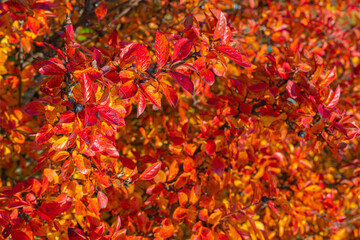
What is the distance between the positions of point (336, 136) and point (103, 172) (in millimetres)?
1028

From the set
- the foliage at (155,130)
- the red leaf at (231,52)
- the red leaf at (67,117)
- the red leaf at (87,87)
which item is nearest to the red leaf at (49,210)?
the foliage at (155,130)

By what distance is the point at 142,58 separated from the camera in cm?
100

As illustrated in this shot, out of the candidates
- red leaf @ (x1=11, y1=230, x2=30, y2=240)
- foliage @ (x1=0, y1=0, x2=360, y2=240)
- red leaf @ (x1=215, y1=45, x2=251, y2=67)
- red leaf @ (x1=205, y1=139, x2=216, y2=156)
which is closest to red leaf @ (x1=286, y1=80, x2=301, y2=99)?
foliage @ (x1=0, y1=0, x2=360, y2=240)

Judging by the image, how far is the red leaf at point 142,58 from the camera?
3.27 ft

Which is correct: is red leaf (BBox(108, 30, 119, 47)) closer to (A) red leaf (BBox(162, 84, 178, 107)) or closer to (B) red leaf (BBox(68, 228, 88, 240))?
(A) red leaf (BBox(162, 84, 178, 107))

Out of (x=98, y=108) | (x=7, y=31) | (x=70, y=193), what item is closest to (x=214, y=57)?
(x=98, y=108)

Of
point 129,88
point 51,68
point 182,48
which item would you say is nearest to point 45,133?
point 51,68

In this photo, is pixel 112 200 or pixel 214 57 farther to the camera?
pixel 112 200

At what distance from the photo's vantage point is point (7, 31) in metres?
1.64

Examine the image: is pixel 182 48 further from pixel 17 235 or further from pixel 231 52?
pixel 17 235

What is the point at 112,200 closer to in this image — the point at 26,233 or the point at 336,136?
the point at 26,233

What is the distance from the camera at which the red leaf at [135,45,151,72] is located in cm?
100

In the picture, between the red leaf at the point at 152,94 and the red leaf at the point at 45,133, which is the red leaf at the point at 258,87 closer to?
the red leaf at the point at 152,94

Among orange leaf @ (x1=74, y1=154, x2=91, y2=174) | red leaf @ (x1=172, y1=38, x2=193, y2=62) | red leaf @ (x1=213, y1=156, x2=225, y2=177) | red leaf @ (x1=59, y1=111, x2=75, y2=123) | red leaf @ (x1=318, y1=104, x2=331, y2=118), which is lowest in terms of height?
red leaf @ (x1=213, y1=156, x2=225, y2=177)
